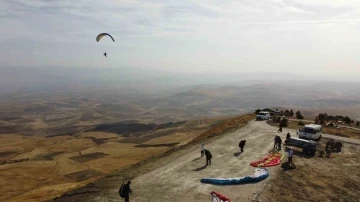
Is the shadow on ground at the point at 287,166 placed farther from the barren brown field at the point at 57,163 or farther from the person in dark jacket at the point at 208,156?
the barren brown field at the point at 57,163

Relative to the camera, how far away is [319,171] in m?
29.5

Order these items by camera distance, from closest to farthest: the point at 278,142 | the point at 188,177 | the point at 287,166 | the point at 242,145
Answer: the point at 188,177, the point at 287,166, the point at 242,145, the point at 278,142

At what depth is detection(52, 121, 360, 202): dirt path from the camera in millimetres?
23344

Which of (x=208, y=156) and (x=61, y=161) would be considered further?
(x=61, y=161)

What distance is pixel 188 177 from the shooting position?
27.1 metres

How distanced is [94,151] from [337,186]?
85.8 m

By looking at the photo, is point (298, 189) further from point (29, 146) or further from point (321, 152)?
point (29, 146)

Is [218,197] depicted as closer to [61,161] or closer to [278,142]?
[278,142]

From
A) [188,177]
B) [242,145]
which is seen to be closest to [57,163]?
[242,145]

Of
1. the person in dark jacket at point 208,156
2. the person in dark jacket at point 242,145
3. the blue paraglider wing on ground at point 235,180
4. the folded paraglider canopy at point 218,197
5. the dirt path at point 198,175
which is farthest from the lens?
the person in dark jacket at point 242,145

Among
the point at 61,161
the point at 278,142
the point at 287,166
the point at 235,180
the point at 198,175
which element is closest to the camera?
the point at 235,180

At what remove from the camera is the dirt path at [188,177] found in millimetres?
23344

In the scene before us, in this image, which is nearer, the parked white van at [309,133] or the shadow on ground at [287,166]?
the shadow on ground at [287,166]

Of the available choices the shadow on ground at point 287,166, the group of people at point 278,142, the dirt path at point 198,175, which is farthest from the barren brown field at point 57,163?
the shadow on ground at point 287,166
